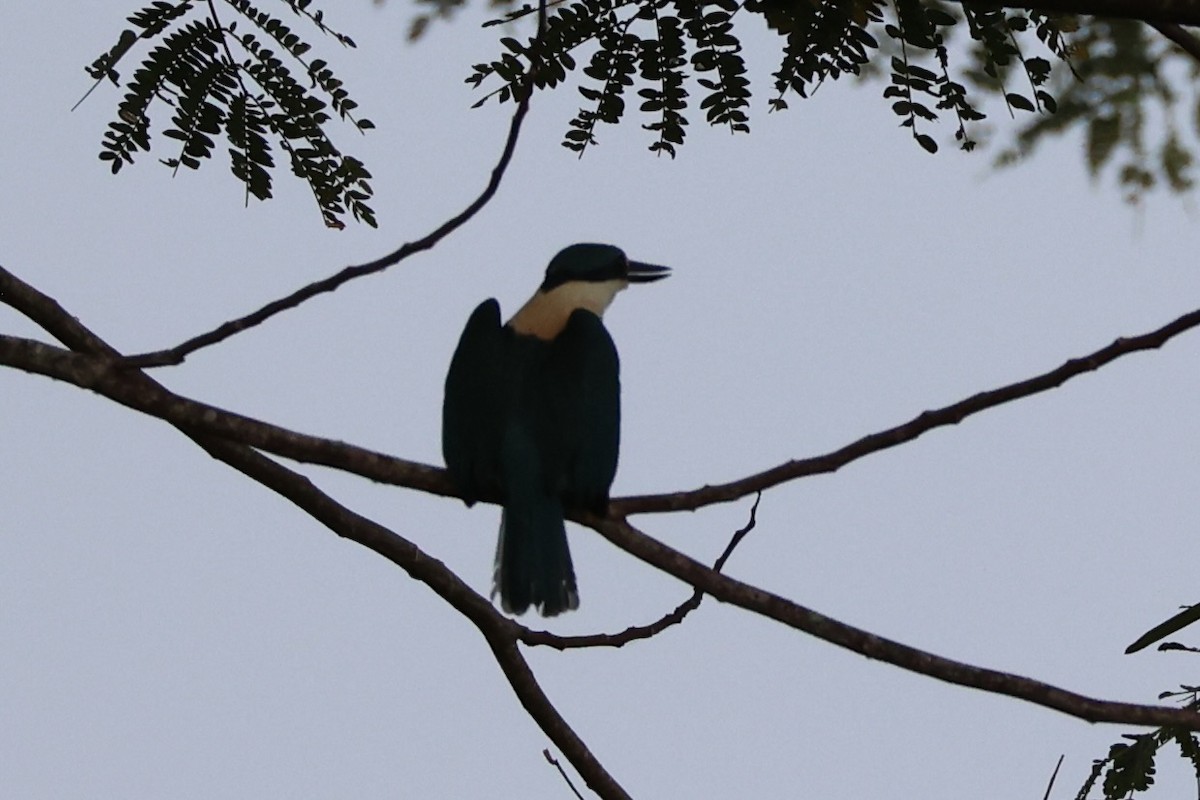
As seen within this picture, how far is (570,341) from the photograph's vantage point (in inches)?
171

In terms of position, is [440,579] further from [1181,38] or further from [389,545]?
[1181,38]

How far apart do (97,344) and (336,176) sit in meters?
Result: 0.70

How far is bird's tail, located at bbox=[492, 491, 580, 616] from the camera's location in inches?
159

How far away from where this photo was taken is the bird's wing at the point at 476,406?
406 cm

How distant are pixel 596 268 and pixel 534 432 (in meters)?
0.87

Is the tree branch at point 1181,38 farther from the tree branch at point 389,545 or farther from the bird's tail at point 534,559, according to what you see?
the tree branch at point 389,545

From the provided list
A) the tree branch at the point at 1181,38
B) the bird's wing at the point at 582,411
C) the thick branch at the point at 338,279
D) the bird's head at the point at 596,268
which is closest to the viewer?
the thick branch at the point at 338,279

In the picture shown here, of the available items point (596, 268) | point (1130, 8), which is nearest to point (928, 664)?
point (1130, 8)

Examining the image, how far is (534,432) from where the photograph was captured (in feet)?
13.8

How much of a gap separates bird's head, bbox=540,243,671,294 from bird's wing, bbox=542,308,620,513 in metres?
0.44

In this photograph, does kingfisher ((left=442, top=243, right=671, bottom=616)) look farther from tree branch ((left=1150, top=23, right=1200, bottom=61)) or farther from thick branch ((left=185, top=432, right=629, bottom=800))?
tree branch ((left=1150, top=23, right=1200, bottom=61))

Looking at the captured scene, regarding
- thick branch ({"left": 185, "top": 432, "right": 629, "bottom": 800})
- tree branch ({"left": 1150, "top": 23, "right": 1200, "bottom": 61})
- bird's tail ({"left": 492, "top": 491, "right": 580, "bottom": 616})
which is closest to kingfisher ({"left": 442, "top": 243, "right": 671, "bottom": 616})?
bird's tail ({"left": 492, "top": 491, "right": 580, "bottom": 616})

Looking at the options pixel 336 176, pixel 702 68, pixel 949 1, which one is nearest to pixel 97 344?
pixel 336 176

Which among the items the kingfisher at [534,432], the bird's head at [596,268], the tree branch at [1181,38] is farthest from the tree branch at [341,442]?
the bird's head at [596,268]
